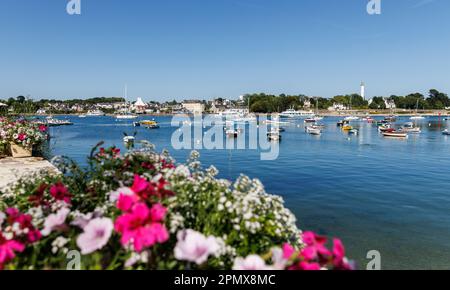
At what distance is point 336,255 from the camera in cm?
214

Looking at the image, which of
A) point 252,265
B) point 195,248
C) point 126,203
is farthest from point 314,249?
point 126,203

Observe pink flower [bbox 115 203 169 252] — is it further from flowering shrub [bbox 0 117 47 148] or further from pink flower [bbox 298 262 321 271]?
flowering shrub [bbox 0 117 47 148]

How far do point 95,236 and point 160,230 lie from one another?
540mm

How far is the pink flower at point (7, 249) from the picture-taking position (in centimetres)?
224

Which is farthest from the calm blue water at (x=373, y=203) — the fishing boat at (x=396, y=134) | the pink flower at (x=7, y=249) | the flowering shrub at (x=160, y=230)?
the fishing boat at (x=396, y=134)

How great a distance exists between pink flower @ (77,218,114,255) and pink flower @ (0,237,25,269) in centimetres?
47

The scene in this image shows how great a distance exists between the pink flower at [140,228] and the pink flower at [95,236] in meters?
0.18

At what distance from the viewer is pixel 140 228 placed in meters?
2.18

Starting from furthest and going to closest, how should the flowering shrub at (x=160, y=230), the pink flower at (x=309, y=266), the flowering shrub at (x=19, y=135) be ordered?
the flowering shrub at (x=19, y=135) → the flowering shrub at (x=160, y=230) → the pink flower at (x=309, y=266)

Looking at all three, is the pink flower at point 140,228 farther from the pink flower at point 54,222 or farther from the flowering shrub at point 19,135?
the flowering shrub at point 19,135
